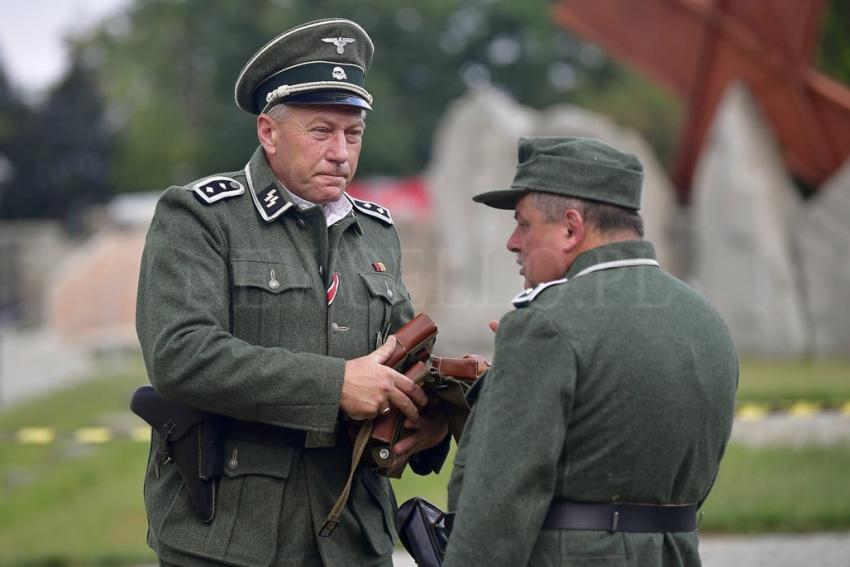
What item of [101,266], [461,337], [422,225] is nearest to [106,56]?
[101,266]

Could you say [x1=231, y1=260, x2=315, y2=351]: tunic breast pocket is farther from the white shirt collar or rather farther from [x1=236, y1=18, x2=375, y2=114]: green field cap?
[x1=236, y1=18, x2=375, y2=114]: green field cap

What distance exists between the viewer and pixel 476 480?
2.72 metres

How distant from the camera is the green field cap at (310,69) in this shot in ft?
11.2

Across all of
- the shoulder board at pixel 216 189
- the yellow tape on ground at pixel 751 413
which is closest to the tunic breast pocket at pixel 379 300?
the shoulder board at pixel 216 189

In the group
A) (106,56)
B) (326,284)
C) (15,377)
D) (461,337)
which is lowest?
(15,377)

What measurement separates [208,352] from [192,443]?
11.7 inches

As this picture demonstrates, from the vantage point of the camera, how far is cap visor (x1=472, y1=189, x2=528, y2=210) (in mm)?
2954

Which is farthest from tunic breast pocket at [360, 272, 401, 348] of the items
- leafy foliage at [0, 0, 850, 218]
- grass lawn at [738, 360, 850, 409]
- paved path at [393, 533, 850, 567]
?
leafy foliage at [0, 0, 850, 218]

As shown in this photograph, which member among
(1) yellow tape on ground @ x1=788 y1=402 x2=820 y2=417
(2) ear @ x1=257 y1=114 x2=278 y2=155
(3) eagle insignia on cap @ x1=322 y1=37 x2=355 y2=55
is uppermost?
(3) eagle insignia on cap @ x1=322 y1=37 x2=355 y2=55

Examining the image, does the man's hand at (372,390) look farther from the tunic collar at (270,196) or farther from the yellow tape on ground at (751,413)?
the yellow tape on ground at (751,413)

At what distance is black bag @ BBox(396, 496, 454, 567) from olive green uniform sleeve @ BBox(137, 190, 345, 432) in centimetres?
31

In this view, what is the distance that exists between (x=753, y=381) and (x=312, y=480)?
9.53 m

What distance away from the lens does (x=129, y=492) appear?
899 centimetres

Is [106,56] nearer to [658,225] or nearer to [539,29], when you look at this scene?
[539,29]
